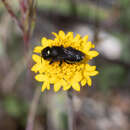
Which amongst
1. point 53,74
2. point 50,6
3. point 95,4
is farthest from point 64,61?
point 95,4

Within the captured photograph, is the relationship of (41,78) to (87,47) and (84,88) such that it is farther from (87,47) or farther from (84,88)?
(84,88)

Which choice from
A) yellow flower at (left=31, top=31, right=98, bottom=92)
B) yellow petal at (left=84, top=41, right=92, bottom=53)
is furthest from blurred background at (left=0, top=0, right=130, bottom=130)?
yellow flower at (left=31, top=31, right=98, bottom=92)

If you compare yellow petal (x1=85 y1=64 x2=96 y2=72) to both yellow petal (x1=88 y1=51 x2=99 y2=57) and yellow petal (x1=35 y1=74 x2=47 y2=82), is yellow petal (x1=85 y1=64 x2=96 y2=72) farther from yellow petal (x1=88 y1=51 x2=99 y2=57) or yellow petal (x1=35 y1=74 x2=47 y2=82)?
yellow petal (x1=35 y1=74 x2=47 y2=82)

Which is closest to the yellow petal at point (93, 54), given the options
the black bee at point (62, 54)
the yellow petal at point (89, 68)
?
the yellow petal at point (89, 68)

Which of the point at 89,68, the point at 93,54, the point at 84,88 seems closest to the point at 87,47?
the point at 93,54

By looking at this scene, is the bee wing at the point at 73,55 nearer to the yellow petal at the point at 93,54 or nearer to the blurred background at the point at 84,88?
the yellow petal at the point at 93,54

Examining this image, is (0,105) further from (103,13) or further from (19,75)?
(103,13)
